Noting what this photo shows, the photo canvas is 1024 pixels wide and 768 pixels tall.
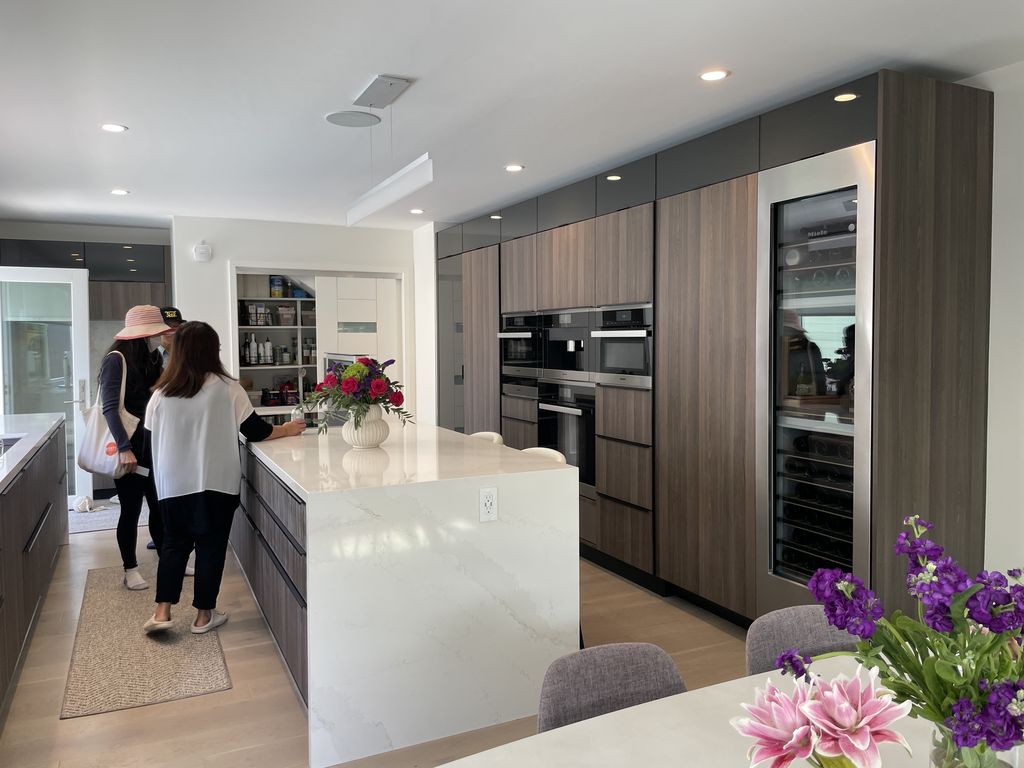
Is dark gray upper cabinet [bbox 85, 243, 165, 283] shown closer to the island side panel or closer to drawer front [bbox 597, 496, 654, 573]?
drawer front [bbox 597, 496, 654, 573]

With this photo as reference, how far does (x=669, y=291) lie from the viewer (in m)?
3.93

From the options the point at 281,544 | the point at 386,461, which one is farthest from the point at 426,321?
the point at 281,544

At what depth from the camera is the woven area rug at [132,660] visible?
2982 millimetres

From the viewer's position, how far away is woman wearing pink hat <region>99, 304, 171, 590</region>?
3969mm

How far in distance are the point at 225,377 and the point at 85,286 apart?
3810 millimetres

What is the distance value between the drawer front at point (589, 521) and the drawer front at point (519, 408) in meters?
0.80

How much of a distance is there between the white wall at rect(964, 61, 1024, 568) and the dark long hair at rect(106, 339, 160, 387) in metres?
3.98

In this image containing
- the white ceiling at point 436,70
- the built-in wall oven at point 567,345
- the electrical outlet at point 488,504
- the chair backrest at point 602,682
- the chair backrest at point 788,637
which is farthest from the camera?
the built-in wall oven at point 567,345

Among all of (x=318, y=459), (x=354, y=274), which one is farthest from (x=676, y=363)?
(x=354, y=274)

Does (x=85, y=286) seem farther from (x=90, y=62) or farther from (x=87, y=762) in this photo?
(x=87, y=762)

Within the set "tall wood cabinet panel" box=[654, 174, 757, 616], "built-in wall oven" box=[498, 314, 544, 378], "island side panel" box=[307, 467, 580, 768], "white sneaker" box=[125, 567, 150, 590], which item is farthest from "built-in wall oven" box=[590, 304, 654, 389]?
"white sneaker" box=[125, 567, 150, 590]

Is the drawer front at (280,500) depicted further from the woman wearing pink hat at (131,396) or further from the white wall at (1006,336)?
the white wall at (1006,336)

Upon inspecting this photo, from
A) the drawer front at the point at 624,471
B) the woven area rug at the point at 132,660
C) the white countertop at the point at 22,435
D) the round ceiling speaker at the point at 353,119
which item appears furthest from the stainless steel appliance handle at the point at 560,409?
the white countertop at the point at 22,435

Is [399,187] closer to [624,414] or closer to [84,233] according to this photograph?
[624,414]
